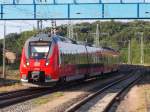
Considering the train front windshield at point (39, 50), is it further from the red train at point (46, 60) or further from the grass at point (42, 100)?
the grass at point (42, 100)

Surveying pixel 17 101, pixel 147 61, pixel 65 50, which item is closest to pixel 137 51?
pixel 147 61

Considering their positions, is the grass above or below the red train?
below

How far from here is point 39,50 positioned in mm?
28500

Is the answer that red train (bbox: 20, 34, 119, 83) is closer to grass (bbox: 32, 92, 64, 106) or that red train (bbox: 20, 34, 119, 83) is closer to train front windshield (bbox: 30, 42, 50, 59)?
train front windshield (bbox: 30, 42, 50, 59)

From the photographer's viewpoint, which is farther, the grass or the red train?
the red train

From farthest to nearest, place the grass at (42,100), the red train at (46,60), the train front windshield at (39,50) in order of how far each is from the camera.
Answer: the train front windshield at (39,50)
the red train at (46,60)
the grass at (42,100)

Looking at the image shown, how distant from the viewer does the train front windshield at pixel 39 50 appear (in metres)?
28.4

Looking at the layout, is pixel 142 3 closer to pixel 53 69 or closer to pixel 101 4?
pixel 101 4

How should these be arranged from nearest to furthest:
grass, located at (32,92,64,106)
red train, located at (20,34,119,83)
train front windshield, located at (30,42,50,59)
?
1. grass, located at (32,92,64,106)
2. red train, located at (20,34,119,83)
3. train front windshield, located at (30,42,50,59)

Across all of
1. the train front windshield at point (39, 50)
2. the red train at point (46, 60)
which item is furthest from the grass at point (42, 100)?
the train front windshield at point (39, 50)

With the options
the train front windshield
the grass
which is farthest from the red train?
the grass

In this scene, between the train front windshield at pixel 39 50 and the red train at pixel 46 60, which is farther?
the train front windshield at pixel 39 50

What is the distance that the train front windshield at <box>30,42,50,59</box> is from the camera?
28373 millimetres

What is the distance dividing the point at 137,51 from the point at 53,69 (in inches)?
4521
